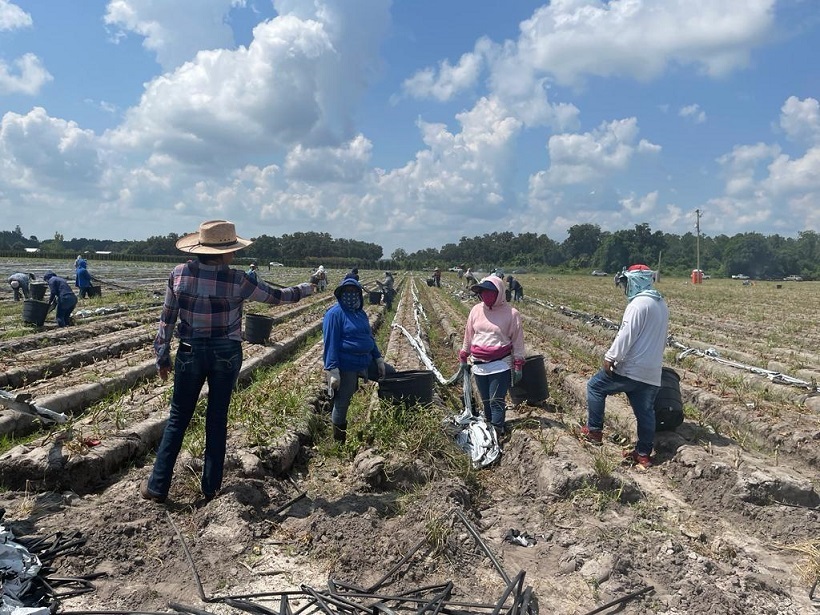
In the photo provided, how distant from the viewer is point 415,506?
3729 millimetres

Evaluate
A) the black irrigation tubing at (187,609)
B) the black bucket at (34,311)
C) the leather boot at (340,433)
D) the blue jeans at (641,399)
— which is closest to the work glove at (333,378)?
the leather boot at (340,433)

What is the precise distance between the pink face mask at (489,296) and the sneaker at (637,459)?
6.32 feet

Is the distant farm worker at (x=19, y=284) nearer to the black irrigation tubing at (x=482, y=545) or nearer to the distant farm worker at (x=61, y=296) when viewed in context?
the distant farm worker at (x=61, y=296)

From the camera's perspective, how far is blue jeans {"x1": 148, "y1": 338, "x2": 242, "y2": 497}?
3707mm

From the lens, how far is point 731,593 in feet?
9.53

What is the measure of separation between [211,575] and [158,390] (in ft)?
14.1

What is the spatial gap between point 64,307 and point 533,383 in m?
9.70

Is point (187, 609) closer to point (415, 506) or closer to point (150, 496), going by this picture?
point (150, 496)

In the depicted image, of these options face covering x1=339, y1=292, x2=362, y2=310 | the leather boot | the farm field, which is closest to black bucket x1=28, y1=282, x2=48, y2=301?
the farm field

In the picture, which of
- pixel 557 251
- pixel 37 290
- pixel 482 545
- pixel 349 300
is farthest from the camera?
pixel 557 251

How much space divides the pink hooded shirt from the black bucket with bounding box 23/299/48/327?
9720mm

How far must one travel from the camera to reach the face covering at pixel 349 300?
16.2ft

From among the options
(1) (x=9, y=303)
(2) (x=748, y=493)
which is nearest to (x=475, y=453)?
(2) (x=748, y=493)

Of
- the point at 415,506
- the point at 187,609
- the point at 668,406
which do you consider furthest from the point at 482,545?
the point at 668,406
